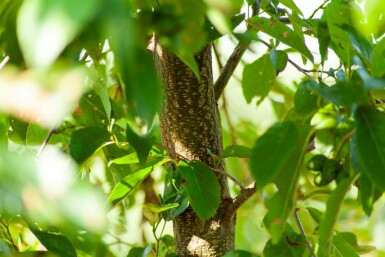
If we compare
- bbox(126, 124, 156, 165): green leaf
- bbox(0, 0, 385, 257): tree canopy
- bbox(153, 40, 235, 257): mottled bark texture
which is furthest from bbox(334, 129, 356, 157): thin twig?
bbox(153, 40, 235, 257): mottled bark texture

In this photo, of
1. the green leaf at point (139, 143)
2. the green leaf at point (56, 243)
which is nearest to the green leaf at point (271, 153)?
the green leaf at point (139, 143)

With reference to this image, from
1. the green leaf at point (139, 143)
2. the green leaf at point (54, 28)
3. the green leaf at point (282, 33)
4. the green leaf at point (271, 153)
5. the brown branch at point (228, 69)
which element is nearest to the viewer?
the green leaf at point (54, 28)

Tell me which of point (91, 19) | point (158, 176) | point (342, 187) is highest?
point (91, 19)

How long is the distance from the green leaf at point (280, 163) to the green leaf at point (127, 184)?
210 mm

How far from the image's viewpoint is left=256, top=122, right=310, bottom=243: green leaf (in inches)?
14.8

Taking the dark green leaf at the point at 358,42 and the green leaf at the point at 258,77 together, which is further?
the green leaf at the point at 258,77

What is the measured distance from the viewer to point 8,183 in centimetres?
28

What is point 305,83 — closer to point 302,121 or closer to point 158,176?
point 302,121

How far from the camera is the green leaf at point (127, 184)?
60 cm

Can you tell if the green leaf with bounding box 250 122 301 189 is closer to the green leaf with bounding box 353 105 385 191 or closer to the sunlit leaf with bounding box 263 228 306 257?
the green leaf with bounding box 353 105 385 191

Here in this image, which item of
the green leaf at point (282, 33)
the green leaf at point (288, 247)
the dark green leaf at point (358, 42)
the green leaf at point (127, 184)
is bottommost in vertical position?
the green leaf at point (288, 247)

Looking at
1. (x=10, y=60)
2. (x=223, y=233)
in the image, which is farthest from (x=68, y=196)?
(x=223, y=233)

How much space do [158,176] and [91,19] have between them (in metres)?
1.01

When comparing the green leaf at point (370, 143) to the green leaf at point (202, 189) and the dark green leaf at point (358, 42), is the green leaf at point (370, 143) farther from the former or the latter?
the green leaf at point (202, 189)
